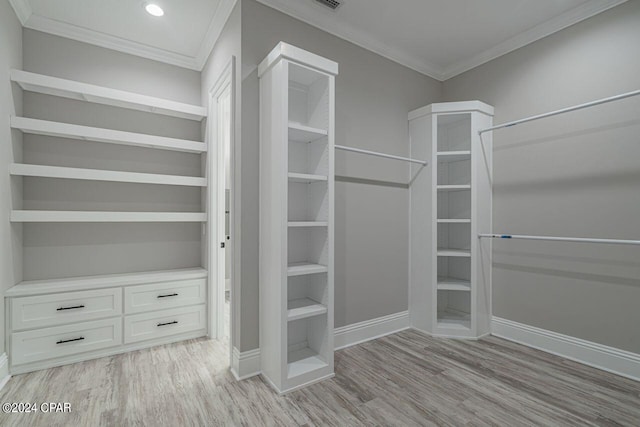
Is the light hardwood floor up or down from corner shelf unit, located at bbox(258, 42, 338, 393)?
down

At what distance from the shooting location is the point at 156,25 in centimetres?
258

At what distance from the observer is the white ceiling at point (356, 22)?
236cm

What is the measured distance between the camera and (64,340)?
234 centimetres

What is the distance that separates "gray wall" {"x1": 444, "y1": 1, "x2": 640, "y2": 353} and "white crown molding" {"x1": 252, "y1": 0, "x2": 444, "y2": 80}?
0.66m

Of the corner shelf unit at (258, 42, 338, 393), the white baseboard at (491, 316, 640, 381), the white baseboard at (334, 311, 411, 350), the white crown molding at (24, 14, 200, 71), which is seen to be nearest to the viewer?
the corner shelf unit at (258, 42, 338, 393)

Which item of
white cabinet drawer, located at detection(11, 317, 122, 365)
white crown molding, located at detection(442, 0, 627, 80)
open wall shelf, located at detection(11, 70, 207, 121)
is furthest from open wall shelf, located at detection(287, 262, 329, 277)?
white crown molding, located at detection(442, 0, 627, 80)

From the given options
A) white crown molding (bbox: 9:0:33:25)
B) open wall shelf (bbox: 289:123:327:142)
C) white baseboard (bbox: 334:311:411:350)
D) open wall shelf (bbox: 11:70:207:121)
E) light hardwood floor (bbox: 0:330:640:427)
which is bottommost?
light hardwood floor (bbox: 0:330:640:427)

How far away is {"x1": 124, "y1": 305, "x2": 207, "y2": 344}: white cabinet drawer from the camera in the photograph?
2.58m

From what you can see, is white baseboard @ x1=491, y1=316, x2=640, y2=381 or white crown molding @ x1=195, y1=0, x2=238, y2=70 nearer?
white baseboard @ x1=491, y1=316, x2=640, y2=381

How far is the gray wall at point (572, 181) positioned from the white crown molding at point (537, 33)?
0.06 meters

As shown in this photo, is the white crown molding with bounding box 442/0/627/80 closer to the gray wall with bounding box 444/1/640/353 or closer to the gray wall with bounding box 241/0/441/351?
the gray wall with bounding box 444/1/640/353

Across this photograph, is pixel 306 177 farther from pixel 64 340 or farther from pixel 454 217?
pixel 64 340

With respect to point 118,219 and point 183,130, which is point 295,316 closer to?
point 118,219

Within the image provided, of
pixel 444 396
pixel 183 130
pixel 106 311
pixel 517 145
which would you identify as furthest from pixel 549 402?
pixel 183 130
